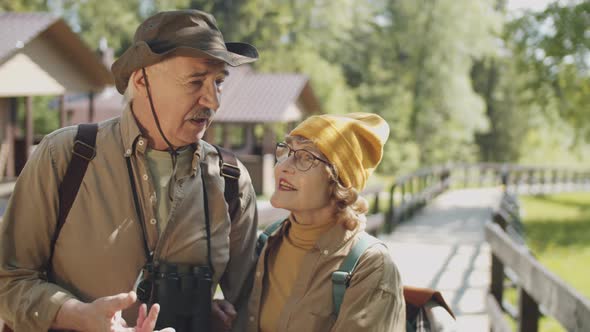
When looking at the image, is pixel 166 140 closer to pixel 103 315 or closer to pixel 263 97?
pixel 103 315

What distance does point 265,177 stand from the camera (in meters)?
24.5

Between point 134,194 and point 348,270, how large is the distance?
0.77 meters

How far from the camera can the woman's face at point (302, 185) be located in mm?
2598

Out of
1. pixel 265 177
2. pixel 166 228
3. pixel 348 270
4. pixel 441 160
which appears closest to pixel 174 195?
pixel 166 228

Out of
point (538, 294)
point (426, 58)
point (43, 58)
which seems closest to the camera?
point (538, 294)

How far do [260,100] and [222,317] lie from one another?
72.3 feet

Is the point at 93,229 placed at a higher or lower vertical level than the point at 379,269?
higher

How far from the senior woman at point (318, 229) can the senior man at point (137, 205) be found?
0.20 metres

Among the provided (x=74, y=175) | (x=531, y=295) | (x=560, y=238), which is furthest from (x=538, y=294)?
(x=560, y=238)

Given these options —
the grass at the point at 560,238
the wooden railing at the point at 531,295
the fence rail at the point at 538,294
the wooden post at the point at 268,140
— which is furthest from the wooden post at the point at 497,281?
the wooden post at the point at 268,140

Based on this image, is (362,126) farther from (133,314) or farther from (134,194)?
(133,314)

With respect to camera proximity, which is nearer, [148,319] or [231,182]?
[148,319]

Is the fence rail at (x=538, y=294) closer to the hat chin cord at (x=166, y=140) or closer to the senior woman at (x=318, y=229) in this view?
the senior woman at (x=318, y=229)

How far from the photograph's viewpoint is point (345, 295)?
7.94 feet
